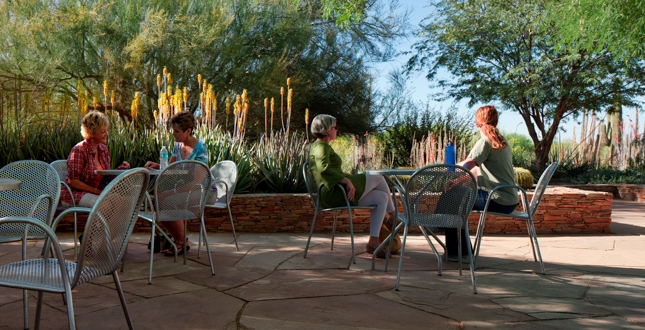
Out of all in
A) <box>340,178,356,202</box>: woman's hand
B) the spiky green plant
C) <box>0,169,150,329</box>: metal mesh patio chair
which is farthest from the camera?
the spiky green plant

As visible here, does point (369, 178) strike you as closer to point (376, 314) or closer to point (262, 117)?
point (376, 314)

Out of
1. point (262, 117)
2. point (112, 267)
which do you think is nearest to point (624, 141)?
point (262, 117)

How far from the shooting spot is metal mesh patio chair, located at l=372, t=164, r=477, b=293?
3039 mm

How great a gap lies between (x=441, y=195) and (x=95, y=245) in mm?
2098

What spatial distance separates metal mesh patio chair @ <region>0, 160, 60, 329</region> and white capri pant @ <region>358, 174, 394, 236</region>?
Result: 2233 mm

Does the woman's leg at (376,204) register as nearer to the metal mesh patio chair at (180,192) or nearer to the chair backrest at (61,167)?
the metal mesh patio chair at (180,192)

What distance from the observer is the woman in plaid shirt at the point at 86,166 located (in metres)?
3.70

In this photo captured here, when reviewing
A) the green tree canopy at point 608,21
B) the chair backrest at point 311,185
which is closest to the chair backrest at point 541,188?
the chair backrest at point 311,185

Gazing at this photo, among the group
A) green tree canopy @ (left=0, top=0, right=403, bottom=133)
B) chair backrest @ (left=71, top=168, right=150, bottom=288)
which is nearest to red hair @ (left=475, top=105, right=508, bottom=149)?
chair backrest @ (left=71, top=168, right=150, bottom=288)

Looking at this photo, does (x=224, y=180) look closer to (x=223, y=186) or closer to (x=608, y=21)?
(x=223, y=186)

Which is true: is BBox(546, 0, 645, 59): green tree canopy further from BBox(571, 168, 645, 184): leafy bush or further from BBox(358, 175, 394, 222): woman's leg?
BBox(358, 175, 394, 222): woman's leg

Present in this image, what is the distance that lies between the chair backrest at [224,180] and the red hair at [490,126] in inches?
80.3

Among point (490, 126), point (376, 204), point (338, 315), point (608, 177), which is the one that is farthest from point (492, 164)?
point (608, 177)

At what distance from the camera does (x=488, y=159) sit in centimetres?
377
